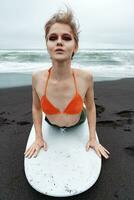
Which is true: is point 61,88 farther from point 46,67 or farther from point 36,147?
point 46,67

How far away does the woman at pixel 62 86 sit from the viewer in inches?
97.5

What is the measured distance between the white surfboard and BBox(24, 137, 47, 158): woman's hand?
0.13ft

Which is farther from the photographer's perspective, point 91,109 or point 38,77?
point 91,109

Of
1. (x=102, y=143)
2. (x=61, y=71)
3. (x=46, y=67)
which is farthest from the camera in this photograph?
(x=46, y=67)

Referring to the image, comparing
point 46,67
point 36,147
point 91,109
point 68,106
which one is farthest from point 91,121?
point 46,67

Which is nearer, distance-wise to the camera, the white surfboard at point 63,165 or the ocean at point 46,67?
the white surfboard at point 63,165

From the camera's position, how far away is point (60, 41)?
2439 mm

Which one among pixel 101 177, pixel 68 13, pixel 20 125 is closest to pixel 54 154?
pixel 101 177

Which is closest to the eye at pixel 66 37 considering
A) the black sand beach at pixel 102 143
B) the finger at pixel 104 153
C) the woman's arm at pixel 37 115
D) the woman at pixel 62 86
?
the woman at pixel 62 86

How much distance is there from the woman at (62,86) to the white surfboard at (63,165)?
0.25ft

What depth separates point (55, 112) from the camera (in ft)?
9.28

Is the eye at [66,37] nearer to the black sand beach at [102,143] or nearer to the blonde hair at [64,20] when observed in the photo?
the blonde hair at [64,20]

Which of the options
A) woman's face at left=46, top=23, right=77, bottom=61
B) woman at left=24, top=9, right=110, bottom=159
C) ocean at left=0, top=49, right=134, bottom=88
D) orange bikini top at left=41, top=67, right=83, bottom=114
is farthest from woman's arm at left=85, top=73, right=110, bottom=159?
ocean at left=0, top=49, right=134, bottom=88

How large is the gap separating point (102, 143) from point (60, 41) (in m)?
1.48
